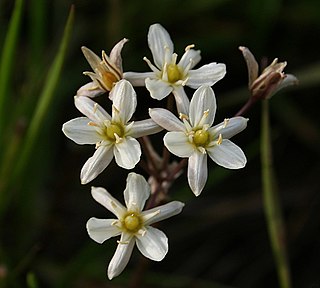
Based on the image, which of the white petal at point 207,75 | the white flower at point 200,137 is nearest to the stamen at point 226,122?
the white flower at point 200,137

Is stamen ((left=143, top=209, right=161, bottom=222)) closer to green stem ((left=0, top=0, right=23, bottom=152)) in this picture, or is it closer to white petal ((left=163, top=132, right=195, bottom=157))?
white petal ((left=163, top=132, right=195, bottom=157))

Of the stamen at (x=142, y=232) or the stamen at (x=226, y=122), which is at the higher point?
the stamen at (x=226, y=122)

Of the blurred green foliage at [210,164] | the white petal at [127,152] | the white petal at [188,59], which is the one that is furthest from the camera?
the blurred green foliage at [210,164]

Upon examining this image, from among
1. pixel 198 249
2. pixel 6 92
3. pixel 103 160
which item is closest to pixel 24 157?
pixel 6 92

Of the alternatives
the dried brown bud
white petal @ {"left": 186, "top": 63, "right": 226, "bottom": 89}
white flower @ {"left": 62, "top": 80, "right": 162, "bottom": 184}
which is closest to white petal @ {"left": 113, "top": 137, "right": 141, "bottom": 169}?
white flower @ {"left": 62, "top": 80, "right": 162, "bottom": 184}

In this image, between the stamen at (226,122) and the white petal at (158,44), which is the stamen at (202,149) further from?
the white petal at (158,44)
